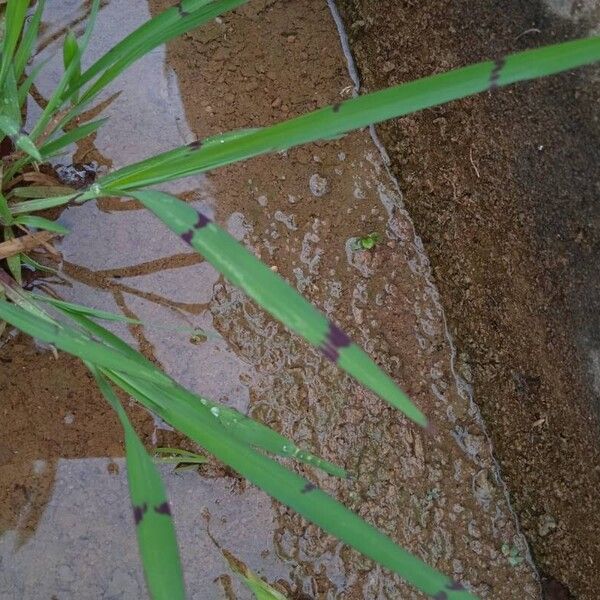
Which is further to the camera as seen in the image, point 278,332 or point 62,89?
point 278,332

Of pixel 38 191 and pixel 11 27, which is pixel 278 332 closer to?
Answer: pixel 38 191

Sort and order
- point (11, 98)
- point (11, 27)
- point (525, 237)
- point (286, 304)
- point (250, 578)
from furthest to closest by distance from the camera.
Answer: point (525, 237)
point (250, 578)
point (11, 98)
point (11, 27)
point (286, 304)

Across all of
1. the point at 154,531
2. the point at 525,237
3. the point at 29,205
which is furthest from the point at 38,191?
the point at 525,237

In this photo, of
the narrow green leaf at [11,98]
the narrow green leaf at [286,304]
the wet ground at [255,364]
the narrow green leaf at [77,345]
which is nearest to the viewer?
the narrow green leaf at [286,304]

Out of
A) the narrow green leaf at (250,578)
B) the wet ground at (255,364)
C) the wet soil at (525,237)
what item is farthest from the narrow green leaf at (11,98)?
the narrow green leaf at (250,578)

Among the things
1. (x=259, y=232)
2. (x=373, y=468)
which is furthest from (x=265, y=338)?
(x=373, y=468)

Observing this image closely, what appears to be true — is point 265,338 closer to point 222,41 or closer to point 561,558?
point 222,41

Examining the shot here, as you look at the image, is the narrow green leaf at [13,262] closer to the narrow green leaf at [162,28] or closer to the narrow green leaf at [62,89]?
the narrow green leaf at [62,89]
